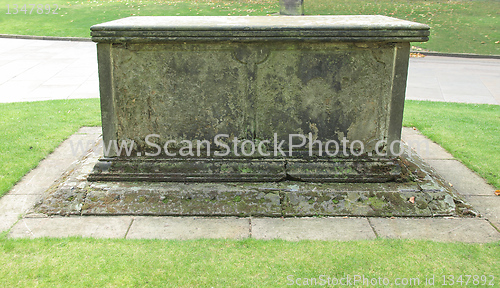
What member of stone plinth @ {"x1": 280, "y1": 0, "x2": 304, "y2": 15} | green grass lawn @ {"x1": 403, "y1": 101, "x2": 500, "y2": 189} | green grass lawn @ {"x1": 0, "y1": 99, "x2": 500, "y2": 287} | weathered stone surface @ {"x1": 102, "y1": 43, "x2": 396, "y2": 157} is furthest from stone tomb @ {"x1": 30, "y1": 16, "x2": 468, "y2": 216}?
stone plinth @ {"x1": 280, "y1": 0, "x2": 304, "y2": 15}

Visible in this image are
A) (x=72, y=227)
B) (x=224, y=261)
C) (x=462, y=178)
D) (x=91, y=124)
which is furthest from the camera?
(x=91, y=124)

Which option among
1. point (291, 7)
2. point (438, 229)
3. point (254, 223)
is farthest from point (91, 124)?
point (291, 7)

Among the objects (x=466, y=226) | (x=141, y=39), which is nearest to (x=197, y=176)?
(x=141, y=39)

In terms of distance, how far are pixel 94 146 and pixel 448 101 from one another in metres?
6.50

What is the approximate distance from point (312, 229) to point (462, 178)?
1.99 m

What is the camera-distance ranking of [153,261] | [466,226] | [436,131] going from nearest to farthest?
[153,261]
[466,226]
[436,131]

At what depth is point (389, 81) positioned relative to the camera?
3.69 metres

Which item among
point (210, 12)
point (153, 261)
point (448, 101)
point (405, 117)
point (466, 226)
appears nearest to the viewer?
point (153, 261)

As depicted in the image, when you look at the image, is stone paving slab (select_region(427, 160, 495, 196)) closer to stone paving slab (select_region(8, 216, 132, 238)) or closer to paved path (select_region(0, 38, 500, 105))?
stone paving slab (select_region(8, 216, 132, 238))

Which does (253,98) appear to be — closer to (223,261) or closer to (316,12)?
(223,261)

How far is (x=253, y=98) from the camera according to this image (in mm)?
3746

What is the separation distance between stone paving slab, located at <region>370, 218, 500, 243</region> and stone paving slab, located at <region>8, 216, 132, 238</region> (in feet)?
6.66

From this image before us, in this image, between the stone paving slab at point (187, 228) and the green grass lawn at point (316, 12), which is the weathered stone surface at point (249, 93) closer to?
the stone paving slab at point (187, 228)

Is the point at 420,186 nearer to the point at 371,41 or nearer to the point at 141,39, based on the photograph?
the point at 371,41
